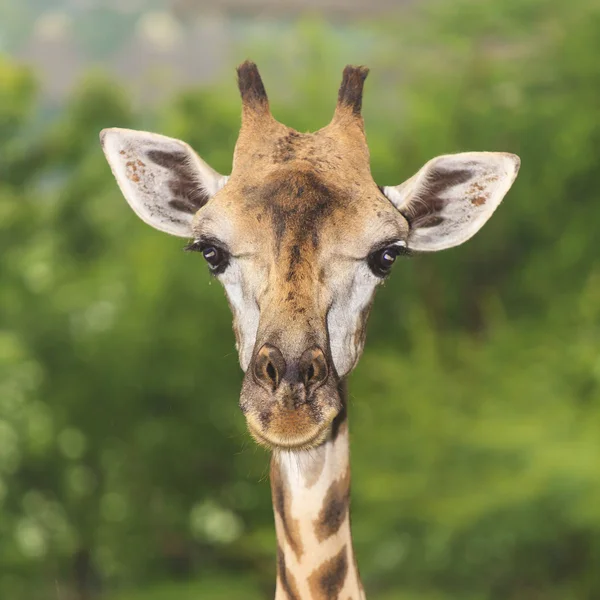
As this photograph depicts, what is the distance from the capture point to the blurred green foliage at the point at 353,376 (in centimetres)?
1716

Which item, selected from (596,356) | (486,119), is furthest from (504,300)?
(596,356)

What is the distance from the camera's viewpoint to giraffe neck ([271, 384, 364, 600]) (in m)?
4.99

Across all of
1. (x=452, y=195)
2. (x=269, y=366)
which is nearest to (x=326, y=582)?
(x=269, y=366)

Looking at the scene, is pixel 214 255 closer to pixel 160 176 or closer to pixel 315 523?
pixel 160 176

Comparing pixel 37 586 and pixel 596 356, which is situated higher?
pixel 596 356

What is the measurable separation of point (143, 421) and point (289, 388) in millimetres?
17262

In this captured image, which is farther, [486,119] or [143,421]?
[143,421]

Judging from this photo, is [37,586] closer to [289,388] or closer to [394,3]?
[289,388]

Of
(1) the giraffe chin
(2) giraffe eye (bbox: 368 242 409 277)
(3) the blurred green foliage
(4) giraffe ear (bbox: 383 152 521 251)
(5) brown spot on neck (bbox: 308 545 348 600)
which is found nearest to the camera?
(1) the giraffe chin

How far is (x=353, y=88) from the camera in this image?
528 centimetres

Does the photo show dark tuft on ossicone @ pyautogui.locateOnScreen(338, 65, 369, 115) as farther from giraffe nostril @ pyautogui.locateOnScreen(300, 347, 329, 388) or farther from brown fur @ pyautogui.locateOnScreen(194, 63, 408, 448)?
giraffe nostril @ pyautogui.locateOnScreen(300, 347, 329, 388)

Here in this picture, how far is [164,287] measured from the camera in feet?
66.8

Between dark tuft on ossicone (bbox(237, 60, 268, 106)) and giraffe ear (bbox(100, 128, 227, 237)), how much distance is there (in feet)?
1.42

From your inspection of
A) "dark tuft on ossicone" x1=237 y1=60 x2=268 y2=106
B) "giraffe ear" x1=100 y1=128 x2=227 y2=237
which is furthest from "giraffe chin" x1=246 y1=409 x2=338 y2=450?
"dark tuft on ossicone" x1=237 y1=60 x2=268 y2=106
